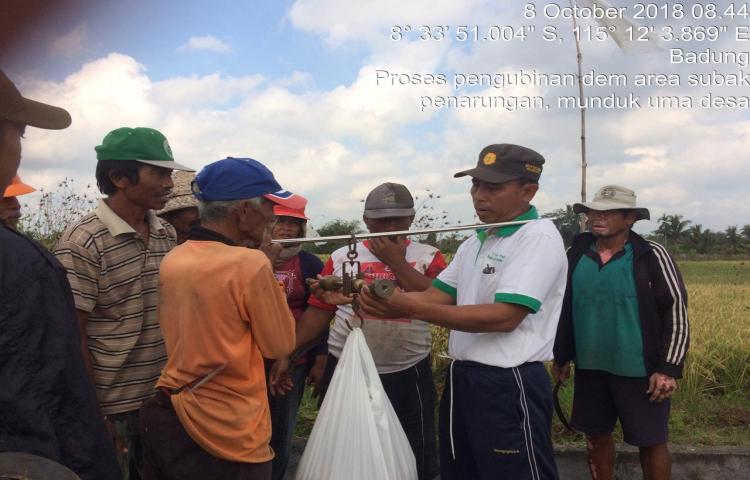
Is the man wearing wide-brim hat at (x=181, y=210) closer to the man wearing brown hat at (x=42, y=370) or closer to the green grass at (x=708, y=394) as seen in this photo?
the green grass at (x=708, y=394)

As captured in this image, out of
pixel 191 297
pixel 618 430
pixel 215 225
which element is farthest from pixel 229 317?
pixel 618 430

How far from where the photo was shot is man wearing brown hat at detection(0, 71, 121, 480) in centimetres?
124

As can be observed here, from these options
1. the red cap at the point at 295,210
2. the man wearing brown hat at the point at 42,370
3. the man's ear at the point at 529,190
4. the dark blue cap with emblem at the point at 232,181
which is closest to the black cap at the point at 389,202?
the red cap at the point at 295,210

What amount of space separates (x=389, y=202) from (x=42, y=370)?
2.30m

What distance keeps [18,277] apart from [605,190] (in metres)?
3.50

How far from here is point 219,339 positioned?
Result: 2.15 metres

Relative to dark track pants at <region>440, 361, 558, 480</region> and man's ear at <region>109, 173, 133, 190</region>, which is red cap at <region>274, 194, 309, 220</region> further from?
dark track pants at <region>440, 361, 558, 480</region>

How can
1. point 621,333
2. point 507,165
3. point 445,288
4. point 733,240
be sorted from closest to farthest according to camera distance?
point 507,165, point 445,288, point 621,333, point 733,240

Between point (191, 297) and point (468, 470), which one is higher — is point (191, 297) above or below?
above

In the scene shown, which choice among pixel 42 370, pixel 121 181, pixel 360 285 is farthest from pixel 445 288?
pixel 42 370

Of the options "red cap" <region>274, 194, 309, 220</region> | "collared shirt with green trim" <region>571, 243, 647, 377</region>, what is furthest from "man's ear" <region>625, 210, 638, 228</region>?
"red cap" <region>274, 194, 309, 220</region>

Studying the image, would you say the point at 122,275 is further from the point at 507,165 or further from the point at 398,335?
the point at 507,165

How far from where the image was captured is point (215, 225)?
91.0 inches

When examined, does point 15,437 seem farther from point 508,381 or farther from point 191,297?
point 508,381
